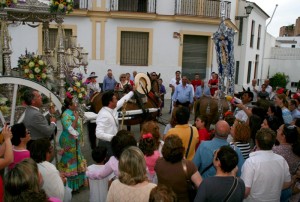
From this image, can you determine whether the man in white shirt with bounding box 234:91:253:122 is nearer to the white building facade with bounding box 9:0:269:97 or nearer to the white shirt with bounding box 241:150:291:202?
the white shirt with bounding box 241:150:291:202

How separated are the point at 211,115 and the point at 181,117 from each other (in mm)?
4987

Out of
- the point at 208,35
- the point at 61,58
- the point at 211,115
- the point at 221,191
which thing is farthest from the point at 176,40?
the point at 221,191

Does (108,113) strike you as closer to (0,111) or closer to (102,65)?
(0,111)

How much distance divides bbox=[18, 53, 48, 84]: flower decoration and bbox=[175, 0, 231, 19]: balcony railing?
12.6 meters

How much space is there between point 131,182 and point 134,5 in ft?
56.3

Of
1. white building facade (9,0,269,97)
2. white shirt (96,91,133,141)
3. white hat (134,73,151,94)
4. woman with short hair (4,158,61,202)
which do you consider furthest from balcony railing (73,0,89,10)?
woman with short hair (4,158,61,202)

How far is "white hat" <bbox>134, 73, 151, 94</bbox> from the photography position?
9.52 metres

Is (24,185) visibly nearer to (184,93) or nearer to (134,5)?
(184,93)

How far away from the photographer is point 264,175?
153 inches

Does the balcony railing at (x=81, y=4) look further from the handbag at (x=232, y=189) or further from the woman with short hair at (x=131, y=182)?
the handbag at (x=232, y=189)

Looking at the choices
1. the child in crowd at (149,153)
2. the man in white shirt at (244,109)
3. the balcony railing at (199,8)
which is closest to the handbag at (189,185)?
the child in crowd at (149,153)

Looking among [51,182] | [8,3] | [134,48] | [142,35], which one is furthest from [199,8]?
[51,182]

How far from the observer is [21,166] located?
2.92 meters

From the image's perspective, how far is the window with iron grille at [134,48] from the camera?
1869 centimetres
